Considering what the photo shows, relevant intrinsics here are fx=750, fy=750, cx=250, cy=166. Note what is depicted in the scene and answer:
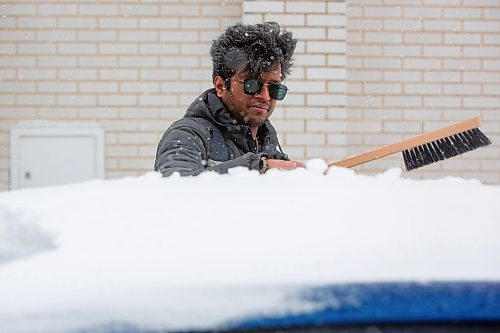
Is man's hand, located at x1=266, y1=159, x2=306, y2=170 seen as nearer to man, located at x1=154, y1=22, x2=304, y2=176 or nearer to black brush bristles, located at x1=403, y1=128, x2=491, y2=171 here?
man, located at x1=154, y1=22, x2=304, y2=176

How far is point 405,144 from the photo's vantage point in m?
3.26

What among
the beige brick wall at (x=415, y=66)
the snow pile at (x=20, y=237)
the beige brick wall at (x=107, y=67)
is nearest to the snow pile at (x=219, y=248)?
the snow pile at (x=20, y=237)

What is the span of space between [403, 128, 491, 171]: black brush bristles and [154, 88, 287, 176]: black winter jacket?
0.62m

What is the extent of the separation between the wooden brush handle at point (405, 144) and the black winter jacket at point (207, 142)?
36 centimetres

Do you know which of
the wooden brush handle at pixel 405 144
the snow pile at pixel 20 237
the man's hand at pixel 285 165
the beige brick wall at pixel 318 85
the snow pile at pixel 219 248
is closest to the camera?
the snow pile at pixel 219 248

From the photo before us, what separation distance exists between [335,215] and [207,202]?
212mm

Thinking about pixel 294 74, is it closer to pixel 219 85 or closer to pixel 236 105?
pixel 219 85

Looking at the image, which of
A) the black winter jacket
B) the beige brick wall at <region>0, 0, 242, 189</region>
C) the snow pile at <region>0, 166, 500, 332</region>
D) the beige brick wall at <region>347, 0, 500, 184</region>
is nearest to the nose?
the black winter jacket

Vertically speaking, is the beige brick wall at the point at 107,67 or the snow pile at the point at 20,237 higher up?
the beige brick wall at the point at 107,67

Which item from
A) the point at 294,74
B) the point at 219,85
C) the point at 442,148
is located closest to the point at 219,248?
the point at 219,85

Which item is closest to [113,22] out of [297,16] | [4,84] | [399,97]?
[4,84]

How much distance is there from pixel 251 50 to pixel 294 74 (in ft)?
8.37

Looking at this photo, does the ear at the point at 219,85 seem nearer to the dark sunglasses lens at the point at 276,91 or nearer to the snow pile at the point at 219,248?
the dark sunglasses lens at the point at 276,91

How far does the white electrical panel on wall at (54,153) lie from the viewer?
6.29 metres
